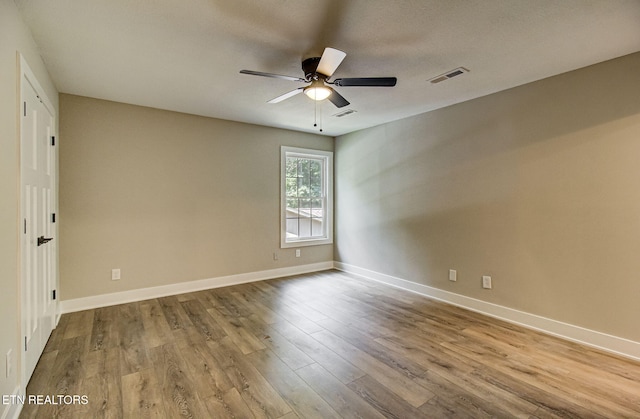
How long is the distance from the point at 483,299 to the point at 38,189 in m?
4.49

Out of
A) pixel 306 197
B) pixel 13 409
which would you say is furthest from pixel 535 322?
pixel 13 409

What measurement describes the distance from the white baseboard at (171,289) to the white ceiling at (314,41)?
2426 millimetres

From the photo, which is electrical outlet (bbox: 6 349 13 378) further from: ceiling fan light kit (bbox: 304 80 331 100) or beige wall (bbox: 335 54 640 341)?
beige wall (bbox: 335 54 640 341)

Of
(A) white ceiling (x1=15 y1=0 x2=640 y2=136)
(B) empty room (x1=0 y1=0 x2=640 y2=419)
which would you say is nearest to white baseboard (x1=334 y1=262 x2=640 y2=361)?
(B) empty room (x1=0 y1=0 x2=640 y2=419)

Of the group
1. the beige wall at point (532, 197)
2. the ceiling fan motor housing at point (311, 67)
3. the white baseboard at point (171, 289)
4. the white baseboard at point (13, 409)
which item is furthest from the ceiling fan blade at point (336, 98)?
the white baseboard at point (171, 289)

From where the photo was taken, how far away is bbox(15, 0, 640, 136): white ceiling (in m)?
1.92

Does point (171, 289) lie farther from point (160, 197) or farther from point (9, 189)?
point (9, 189)

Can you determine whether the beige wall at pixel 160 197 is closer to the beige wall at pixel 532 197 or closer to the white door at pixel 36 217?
the white door at pixel 36 217

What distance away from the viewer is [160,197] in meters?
4.04

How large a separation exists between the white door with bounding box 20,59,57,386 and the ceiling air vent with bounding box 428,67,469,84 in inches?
130

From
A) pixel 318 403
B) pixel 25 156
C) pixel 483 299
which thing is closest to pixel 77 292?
pixel 25 156

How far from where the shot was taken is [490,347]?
268cm

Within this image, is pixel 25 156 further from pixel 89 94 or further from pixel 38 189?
pixel 89 94

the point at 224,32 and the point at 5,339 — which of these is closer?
the point at 5,339
